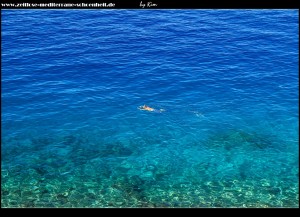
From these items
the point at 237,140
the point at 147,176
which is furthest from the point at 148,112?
the point at 237,140

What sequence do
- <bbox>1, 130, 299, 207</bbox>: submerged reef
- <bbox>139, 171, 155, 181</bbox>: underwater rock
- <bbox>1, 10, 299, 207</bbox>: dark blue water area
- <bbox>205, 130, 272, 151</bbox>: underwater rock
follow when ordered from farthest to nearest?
<bbox>205, 130, 272, 151</bbox>: underwater rock, <bbox>139, 171, 155, 181</bbox>: underwater rock, <bbox>1, 10, 299, 207</bbox>: dark blue water area, <bbox>1, 130, 299, 207</bbox>: submerged reef

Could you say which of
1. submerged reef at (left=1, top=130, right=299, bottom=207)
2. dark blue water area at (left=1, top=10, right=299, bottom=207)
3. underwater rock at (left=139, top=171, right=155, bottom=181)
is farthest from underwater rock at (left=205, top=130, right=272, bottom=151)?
underwater rock at (left=139, top=171, right=155, bottom=181)

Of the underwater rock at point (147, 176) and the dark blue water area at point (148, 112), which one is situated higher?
the dark blue water area at point (148, 112)

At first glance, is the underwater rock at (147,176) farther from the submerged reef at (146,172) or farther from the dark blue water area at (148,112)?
the dark blue water area at (148,112)

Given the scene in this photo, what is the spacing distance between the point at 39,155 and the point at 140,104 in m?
13.8

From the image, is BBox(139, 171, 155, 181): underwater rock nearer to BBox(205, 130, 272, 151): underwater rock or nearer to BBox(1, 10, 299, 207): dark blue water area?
BBox(1, 10, 299, 207): dark blue water area

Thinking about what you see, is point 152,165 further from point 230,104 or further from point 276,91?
point 276,91

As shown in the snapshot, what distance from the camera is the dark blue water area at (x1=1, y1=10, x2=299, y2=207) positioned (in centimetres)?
3144

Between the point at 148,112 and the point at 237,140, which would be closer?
the point at 237,140

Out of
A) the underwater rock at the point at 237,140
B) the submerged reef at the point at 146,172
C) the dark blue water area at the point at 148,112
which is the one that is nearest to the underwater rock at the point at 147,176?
the submerged reef at the point at 146,172

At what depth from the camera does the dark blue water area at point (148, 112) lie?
103 feet

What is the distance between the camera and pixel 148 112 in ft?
136

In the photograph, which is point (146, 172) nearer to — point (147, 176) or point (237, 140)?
point (147, 176)

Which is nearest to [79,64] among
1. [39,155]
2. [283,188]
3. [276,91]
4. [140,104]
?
[140,104]
